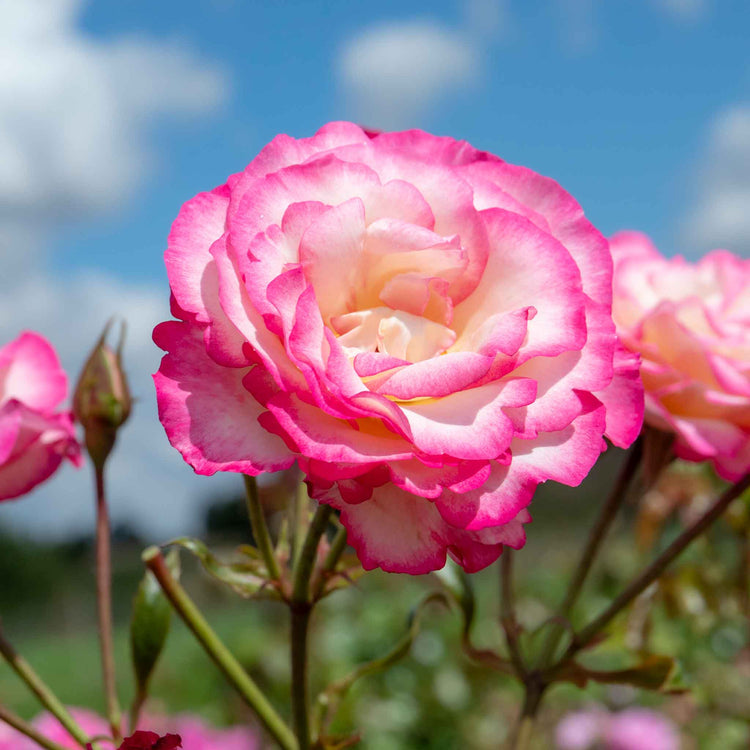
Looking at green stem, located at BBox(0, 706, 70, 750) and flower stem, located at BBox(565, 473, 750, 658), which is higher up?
flower stem, located at BBox(565, 473, 750, 658)

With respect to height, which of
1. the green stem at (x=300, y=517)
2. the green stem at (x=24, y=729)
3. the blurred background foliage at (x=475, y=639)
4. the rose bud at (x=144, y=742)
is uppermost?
the blurred background foliage at (x=475, y=639)

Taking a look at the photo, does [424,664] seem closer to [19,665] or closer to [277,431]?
[19,665]

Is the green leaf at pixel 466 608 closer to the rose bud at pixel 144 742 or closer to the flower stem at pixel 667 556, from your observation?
the flower stem at pixel 667 556

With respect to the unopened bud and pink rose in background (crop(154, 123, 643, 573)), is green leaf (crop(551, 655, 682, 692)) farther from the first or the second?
the unopened bud

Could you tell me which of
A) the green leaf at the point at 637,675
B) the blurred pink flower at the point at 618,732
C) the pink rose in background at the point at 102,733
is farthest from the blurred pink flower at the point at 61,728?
the blurred pink flower at the point at 618,732

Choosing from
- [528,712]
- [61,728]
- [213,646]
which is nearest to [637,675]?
[528,712]

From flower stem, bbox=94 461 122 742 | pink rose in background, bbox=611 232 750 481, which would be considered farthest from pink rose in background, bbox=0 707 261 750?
pink rose in background, bbox=611 232 750 481

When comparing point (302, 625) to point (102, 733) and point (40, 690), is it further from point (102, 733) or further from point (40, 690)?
point (102, 733)
